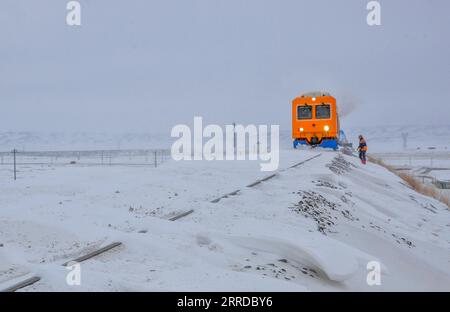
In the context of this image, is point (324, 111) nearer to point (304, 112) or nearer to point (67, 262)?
point (304, 112)

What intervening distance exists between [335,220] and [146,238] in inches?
162

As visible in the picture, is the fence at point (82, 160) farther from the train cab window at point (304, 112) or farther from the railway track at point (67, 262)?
the railway track at point (67, 262)

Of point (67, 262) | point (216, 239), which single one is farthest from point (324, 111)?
point (67, 262)

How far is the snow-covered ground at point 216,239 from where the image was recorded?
4.20m

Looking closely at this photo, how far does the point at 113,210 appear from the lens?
7.27 m

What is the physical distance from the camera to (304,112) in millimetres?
26312

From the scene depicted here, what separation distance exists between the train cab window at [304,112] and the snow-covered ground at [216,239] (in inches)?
608

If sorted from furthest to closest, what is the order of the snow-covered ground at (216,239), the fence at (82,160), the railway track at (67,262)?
the fence at (82,160) < the snow-covered ground at (216,239) < the railway track at (67,262)

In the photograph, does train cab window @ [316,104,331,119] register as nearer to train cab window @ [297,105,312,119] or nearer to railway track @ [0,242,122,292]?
train cab window @ [297,105,312,119]

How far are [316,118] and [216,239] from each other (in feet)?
70.3

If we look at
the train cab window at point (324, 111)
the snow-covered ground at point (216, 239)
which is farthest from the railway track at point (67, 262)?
the train cab window at point (324, 111)
